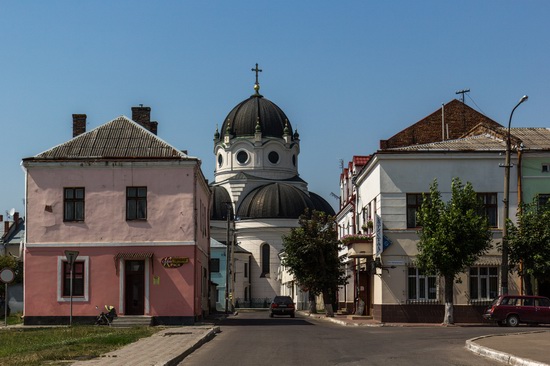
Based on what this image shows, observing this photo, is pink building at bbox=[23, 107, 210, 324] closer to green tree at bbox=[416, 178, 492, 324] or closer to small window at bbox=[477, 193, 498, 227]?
green tree at bbox=[416, 178, 492, 324]

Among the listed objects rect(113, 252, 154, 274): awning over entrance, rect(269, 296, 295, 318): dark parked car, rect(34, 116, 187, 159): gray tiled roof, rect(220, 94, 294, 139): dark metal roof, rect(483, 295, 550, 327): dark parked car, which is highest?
rect(220, 94, 294, 139): dark metal roof

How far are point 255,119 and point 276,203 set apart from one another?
1375cm

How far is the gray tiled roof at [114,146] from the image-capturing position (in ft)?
134

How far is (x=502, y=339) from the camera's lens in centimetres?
2427

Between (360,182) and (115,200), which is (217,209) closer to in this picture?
(360,182)

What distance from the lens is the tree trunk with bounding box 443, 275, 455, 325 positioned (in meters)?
38.2

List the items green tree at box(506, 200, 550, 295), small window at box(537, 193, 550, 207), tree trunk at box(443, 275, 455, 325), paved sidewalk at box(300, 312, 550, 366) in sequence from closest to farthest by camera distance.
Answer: paved sidewalk at box(300, 312, 550, 366)
tree trunk at box(443, 275, 455, 325)
green tree at box(506, 200, 550, 295)
small window at box(537, 193, 550, 207)

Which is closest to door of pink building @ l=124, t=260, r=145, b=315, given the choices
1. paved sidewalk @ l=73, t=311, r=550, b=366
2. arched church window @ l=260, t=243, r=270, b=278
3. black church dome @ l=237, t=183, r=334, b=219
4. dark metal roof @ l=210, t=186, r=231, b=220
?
paved sidewalk @ l=73, t=311, r=550, b=366

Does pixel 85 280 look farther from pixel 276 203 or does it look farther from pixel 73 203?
pixel 276 203

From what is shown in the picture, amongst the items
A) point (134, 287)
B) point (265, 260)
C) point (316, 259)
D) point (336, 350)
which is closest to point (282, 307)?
point (316, 259)

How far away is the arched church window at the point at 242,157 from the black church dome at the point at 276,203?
21.0 feet

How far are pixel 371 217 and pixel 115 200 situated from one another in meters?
13.1

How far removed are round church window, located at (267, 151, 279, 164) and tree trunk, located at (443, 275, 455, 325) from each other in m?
77.9

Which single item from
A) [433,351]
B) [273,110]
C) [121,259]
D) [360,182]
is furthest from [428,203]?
[273,110]
